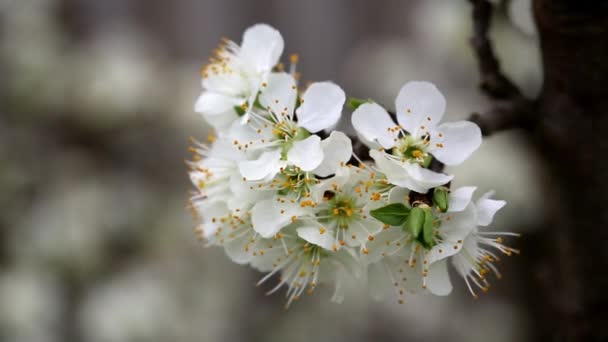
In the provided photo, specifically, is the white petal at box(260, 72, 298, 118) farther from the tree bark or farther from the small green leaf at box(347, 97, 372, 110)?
the tree bark

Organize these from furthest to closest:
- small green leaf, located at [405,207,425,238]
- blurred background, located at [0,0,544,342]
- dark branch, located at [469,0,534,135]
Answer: blurred background, located at [0,0,544,342] → dark branch, located at [469,0,534,135] → small green leaf, located at [405,207,425,238]

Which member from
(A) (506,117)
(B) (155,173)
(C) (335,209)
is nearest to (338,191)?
(C) (335,209)

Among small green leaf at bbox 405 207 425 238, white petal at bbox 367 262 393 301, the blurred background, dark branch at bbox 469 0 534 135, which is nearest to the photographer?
small green leaf at bbox 405 207 425 238

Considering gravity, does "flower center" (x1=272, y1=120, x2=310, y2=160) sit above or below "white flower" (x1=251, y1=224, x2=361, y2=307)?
above

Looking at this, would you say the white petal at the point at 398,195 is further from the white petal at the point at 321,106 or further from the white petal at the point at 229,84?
the white petal at the point at 229,84

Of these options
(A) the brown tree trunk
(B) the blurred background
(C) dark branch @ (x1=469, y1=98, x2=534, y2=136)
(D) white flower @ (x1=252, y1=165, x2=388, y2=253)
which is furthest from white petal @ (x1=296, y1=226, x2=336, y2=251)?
(B) the blurred background

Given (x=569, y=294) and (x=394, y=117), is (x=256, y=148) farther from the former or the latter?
(x=569, y=294)

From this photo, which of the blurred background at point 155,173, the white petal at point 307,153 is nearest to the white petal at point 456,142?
the white petal at point 307,153
